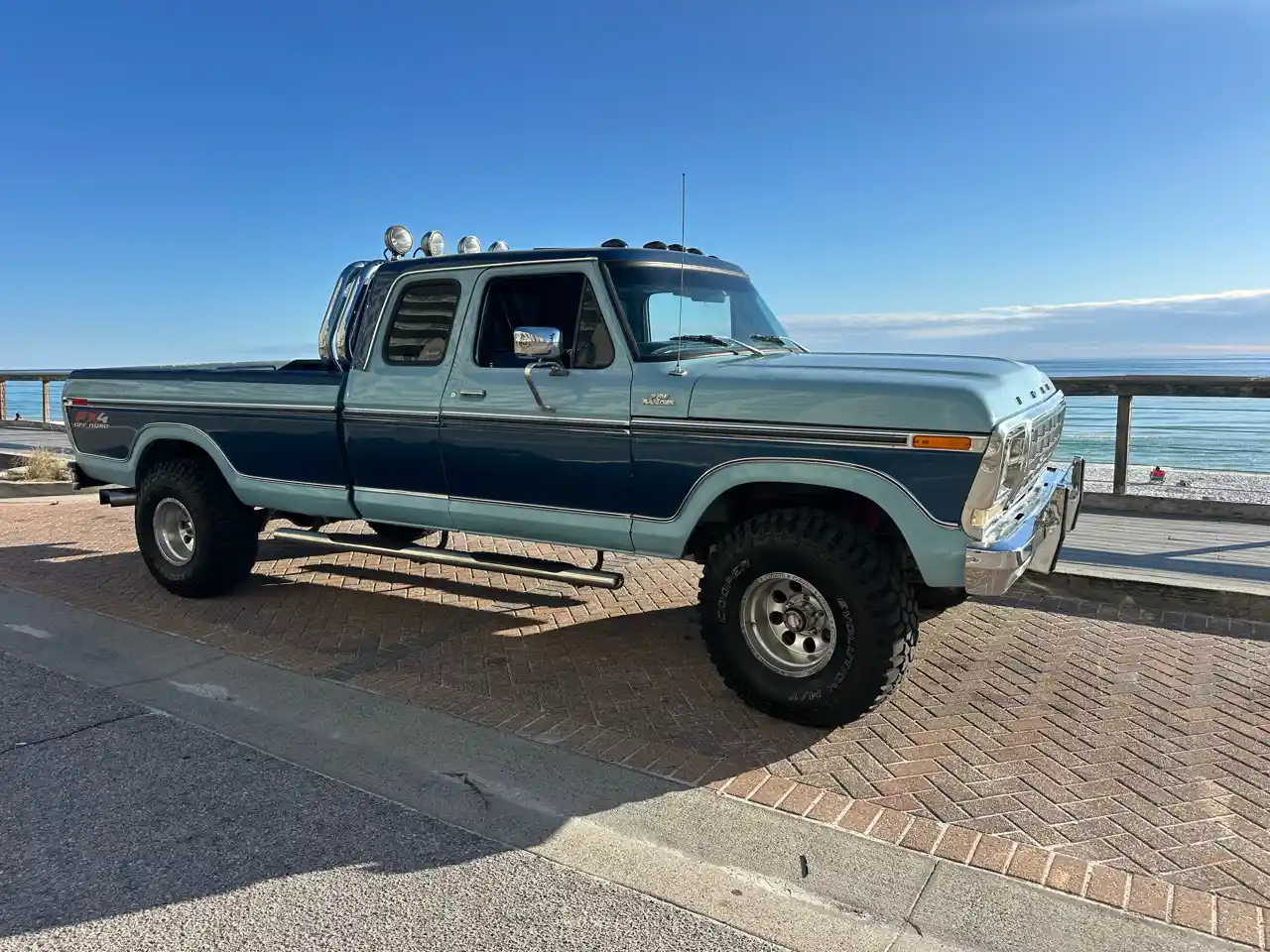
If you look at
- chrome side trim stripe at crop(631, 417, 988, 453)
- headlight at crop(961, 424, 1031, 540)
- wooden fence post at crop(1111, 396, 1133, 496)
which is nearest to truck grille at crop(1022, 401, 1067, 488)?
headlight at crop(961, 424, 1031, 540)

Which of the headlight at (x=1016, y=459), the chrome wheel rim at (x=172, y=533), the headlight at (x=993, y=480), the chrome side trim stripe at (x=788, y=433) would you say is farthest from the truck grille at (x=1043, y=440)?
the chrome wheel rim at (x=172, y=533)

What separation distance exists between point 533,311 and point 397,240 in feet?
4.52

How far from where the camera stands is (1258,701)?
14.7ft

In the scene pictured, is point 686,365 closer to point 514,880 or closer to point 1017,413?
point 1017,413

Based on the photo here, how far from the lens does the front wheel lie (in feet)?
13.3

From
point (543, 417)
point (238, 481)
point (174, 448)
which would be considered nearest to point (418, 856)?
point (543, 417)

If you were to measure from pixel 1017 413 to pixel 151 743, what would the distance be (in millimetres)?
4124

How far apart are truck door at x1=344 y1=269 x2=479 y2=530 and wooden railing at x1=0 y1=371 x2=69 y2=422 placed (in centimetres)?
1320

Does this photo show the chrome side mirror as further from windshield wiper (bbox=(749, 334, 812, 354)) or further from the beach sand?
the beach sand

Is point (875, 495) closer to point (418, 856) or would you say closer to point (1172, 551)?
point (418, 856)

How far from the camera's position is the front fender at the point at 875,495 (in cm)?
392

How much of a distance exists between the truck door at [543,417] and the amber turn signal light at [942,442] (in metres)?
1.44

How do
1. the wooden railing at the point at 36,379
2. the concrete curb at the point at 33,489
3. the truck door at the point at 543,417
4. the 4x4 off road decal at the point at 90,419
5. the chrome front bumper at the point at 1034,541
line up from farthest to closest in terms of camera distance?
1. the wooden railing at the point at 36,379
2. the concrete curb at the point at 33,489
3. the 4x4 off road decal at the point at 90,419
4. the truck door at the point at 543,417
5. the chrome front bumper at the point at 1034,541

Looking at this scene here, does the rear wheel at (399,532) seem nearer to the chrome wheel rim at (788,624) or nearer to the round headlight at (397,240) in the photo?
the round headlight at (397,240)
